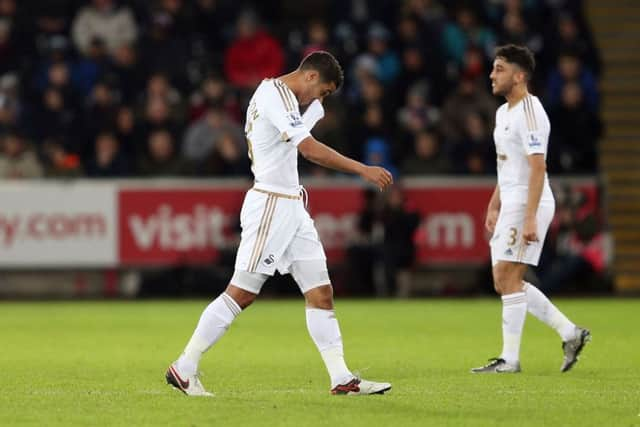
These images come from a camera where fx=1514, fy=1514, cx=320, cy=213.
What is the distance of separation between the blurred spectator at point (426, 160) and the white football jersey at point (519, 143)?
10190mm

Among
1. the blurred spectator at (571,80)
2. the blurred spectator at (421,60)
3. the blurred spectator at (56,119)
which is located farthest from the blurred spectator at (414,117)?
the blurred spectator at (56,119)

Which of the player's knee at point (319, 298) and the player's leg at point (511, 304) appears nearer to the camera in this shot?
the player's knee at point (319, 298)

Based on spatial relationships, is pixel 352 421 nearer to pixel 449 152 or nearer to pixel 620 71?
pixel 449 152

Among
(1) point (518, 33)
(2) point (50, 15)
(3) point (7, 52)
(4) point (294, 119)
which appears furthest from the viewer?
(2) point (50, 15)

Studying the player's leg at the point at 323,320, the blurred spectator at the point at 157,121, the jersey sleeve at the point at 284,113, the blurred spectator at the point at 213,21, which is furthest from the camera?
the blurred spectator at the point at 213,21

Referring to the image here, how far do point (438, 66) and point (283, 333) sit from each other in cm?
874

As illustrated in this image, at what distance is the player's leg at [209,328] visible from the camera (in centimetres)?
980

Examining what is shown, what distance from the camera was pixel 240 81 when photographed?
23.7 meters

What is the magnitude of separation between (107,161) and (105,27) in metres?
3.06

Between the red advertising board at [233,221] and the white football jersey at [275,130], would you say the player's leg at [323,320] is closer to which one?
the white football jersey at [275,130]

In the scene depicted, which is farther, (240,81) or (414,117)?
(240,81)

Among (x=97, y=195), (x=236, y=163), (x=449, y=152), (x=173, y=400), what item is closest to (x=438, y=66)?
(x=449, y=152)

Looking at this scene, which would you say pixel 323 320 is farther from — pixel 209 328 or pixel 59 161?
pixel 59 161

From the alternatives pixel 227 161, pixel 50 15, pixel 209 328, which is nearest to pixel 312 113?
pixel 209 328
